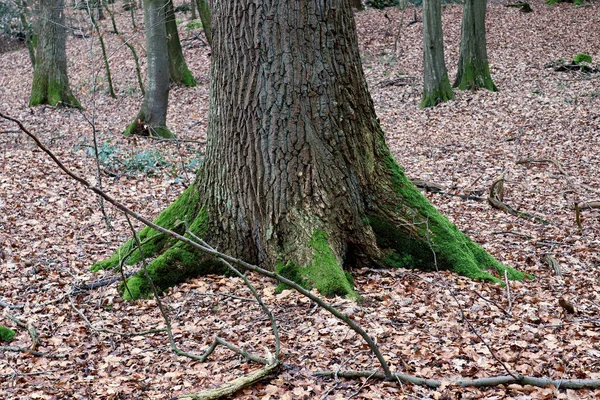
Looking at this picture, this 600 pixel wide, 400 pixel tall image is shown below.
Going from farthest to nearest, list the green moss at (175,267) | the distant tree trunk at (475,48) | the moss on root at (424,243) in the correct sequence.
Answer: the distant tree trunk at (475,48)
the moss on root at (424,243)
the green moss at (175,267)

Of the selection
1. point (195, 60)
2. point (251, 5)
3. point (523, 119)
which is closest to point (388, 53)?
point (195, 60)

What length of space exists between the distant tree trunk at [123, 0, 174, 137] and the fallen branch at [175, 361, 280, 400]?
33.1 feet

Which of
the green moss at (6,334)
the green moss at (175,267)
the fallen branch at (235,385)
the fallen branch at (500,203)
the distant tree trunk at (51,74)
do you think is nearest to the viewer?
the fallen branch at (235,385)

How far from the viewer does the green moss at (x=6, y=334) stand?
4.32 meters

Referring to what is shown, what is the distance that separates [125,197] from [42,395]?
5.44 metres

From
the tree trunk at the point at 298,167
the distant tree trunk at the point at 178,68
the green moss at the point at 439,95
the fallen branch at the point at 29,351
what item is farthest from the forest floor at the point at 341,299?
the distant tree trunk at the point at 178,68

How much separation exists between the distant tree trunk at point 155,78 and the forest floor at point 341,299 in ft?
2.64

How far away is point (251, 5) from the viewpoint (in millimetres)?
4844

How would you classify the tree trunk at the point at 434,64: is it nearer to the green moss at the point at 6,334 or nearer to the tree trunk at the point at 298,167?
the tree trunk at the point at 298,167

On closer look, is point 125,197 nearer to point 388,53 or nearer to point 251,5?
point 251,5

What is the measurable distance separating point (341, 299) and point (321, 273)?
31cm

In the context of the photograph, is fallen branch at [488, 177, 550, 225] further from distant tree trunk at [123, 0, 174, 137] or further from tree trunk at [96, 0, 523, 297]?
distant tree trunk at [123, 0, 174, 137]

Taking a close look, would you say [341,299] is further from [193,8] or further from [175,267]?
[193,8]

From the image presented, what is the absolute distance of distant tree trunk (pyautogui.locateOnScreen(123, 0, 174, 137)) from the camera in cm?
1293
